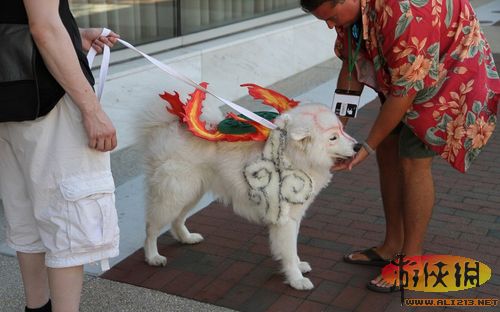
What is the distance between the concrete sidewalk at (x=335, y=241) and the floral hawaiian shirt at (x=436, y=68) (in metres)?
0.95

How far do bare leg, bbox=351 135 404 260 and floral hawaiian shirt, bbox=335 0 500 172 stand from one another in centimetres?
40

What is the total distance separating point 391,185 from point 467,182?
1753 millimetres

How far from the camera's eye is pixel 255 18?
27.6 feet

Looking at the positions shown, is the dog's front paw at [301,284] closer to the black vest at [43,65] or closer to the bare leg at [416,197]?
the bare leg at [416,197]

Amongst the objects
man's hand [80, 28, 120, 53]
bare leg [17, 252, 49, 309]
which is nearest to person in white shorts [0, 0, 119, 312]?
bare leg [17, 252, 49, 309]

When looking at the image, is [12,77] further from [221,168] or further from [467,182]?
[467,182]

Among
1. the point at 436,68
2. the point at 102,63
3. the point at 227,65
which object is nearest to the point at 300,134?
the point at 436,68

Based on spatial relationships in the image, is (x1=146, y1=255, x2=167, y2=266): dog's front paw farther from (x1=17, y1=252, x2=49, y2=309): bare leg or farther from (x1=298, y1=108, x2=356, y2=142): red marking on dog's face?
(x1=298, y1=108, x2=356, y2=142): red marking on dog's face

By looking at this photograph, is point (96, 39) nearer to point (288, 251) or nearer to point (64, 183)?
point (64, 183)

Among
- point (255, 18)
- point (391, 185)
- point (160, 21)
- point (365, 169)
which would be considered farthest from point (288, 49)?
point (391, 185)

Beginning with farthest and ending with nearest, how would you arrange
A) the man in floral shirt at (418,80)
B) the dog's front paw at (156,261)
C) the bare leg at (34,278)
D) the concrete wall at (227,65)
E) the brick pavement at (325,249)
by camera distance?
1. the concrete wall at (227,65)
2. the dog's front paw at (156,261)
3. the brick pavement at (325,249)
4. the man in floral shirt at (418,80)
5. the bare leg at (34,278)

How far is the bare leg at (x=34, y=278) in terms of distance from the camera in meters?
2.90

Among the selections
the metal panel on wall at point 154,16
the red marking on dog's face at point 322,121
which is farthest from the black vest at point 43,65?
the metal panel on wall at point 154,16

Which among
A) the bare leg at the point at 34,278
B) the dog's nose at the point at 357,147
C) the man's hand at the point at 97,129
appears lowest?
the bare leg at the point at 34,278
